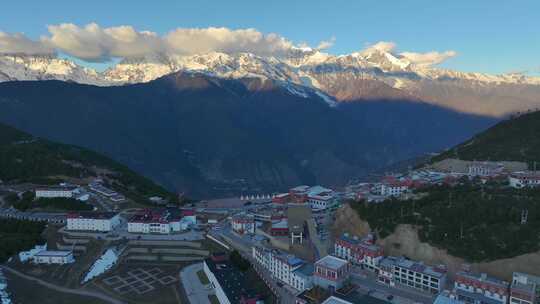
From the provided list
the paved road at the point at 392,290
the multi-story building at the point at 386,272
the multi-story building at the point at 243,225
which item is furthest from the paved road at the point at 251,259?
the multi-story building at the point at 386,272

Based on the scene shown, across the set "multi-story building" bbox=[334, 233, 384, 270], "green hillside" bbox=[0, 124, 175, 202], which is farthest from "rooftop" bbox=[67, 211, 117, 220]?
"multi-story building" bbox=[334, 233, 384, 270]

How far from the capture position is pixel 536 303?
3619 cm

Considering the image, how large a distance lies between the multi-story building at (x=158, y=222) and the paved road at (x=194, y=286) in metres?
11.8

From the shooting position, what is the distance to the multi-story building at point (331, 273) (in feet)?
141

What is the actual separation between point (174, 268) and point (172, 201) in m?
32.6

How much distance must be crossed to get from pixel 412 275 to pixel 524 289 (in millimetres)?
10442

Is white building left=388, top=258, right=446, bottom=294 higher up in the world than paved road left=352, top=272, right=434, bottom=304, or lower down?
higher up

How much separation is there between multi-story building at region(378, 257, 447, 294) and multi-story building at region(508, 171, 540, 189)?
2329cm

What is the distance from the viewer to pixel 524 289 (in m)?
36.4

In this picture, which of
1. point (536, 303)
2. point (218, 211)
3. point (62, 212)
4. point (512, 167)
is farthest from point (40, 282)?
point (512, 167)

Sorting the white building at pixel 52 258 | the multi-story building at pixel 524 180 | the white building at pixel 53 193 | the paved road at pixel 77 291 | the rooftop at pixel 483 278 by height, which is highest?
the multi-story building at pixel 524 180

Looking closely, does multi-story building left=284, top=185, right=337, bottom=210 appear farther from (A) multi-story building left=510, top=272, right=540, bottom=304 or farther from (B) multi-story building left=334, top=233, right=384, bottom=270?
(A) multi-story building left=510, top=272, right=540, bottom=304

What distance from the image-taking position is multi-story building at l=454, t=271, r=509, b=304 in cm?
3734

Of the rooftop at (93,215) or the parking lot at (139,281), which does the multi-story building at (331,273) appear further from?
Answer: the rooftop at (93,215)
